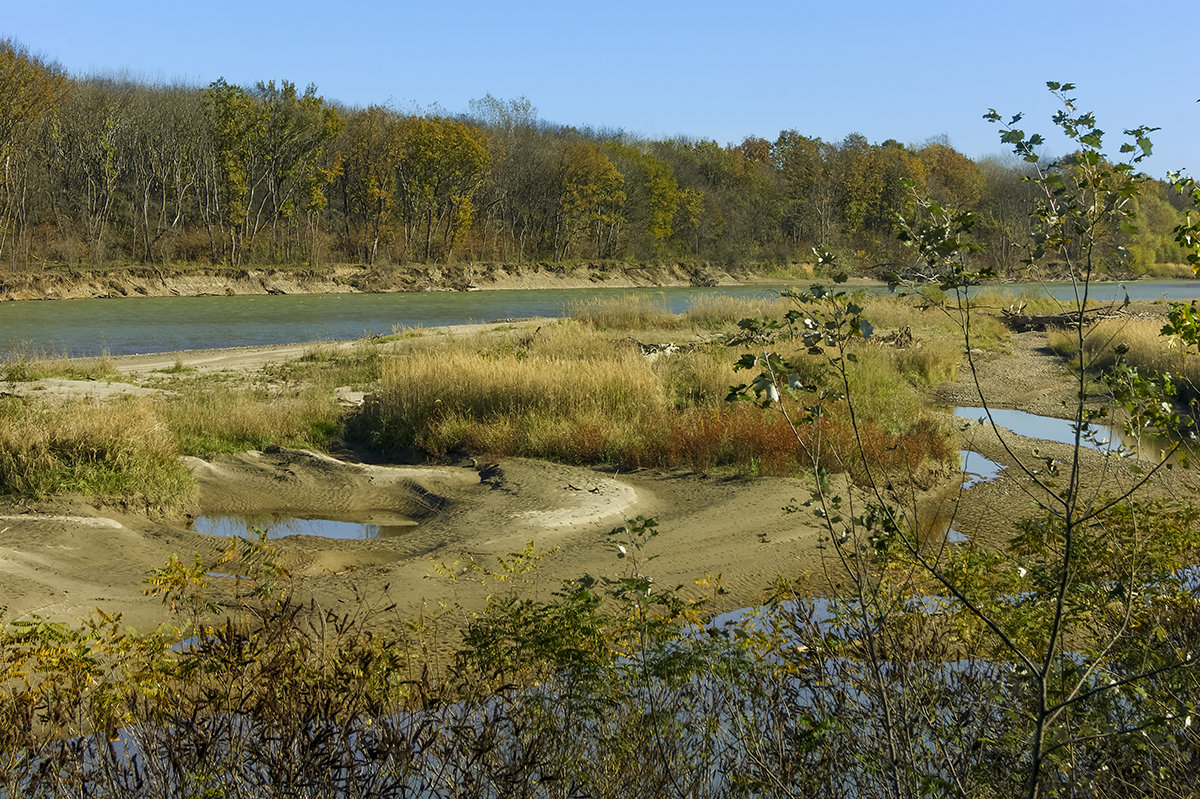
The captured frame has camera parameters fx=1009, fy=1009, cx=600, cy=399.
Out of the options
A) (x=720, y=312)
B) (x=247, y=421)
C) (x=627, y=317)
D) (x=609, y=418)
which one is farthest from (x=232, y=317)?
(x=609, y=418)

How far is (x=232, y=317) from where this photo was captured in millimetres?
43312

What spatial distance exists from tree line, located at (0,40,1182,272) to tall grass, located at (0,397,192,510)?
121 feet

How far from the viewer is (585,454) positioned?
13.8 meters

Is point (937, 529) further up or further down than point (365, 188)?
further down

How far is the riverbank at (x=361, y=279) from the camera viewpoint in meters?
52.9

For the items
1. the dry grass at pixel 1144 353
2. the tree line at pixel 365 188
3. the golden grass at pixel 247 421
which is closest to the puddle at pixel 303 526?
the golden grass at pixel 247 421

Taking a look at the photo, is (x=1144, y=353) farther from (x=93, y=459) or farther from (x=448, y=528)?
(x=93, y=459)

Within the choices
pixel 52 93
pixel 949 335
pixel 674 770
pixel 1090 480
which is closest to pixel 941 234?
pixel 674 770

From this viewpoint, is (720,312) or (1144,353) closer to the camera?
(1144,353)

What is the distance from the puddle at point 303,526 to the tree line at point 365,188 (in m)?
36.0

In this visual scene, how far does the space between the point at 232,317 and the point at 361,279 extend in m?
24.4

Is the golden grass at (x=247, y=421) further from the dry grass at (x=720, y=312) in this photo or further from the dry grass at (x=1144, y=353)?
the dry grass at (x=720, y=312)

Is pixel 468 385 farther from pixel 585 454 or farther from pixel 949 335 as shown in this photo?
pixel 949 335

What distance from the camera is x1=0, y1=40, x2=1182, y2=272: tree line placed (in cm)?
6059
